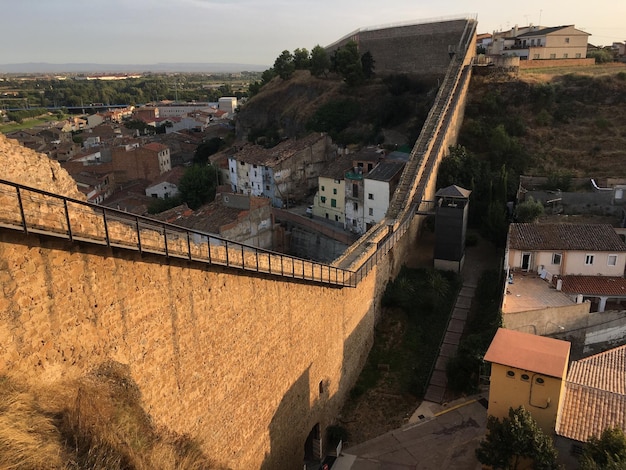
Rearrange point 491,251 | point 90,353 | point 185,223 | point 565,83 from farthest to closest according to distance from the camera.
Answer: point 565,83 < point 185,223 < point 491,251 < point 90,353

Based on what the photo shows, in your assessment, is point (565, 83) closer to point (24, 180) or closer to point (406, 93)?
point (406, 93)

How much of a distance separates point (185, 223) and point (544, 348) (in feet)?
63.3

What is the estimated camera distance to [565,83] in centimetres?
3088

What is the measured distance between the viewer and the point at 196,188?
117 ft

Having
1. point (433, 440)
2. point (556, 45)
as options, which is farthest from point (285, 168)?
point (556, 45)

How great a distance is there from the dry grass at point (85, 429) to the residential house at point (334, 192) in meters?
21.9

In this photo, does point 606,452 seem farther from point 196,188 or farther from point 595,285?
point 196,188

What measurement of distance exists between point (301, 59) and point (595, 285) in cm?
3628

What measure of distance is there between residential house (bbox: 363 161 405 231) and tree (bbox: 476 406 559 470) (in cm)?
1569

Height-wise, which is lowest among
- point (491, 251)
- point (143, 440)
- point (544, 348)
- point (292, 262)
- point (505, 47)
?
point (491, 251)

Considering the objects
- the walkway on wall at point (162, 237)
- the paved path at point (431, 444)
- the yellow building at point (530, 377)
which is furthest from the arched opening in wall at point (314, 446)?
the yellow building at point (530, 377)

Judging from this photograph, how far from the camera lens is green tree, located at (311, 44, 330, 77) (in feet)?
139

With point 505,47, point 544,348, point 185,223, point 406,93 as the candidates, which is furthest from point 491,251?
point 505,47

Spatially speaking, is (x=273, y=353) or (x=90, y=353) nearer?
(x=90, y=353)
